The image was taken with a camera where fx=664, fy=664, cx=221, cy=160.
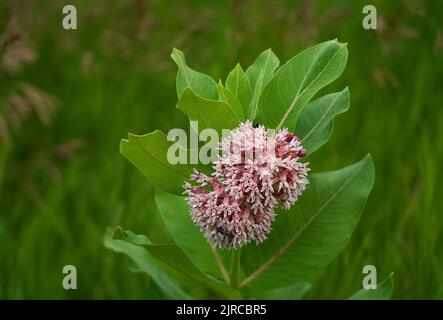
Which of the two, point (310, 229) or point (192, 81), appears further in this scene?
point (310, 229)

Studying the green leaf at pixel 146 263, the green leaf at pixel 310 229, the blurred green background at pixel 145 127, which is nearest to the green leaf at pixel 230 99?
the green leaf at pixel 310 229

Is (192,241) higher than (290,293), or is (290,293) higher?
(192,241)

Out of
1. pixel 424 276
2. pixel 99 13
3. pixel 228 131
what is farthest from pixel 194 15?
pixel 228 131

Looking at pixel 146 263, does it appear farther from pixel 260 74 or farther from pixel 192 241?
pixel 260 74

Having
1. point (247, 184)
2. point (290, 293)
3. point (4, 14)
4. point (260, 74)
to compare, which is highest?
point (4, 14)

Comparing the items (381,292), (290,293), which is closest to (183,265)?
(381,292)

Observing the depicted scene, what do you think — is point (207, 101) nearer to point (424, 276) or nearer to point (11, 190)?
point (424, 276)

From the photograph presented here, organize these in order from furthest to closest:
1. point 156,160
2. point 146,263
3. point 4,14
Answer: point 4,14
point 146,263
point 156,160
